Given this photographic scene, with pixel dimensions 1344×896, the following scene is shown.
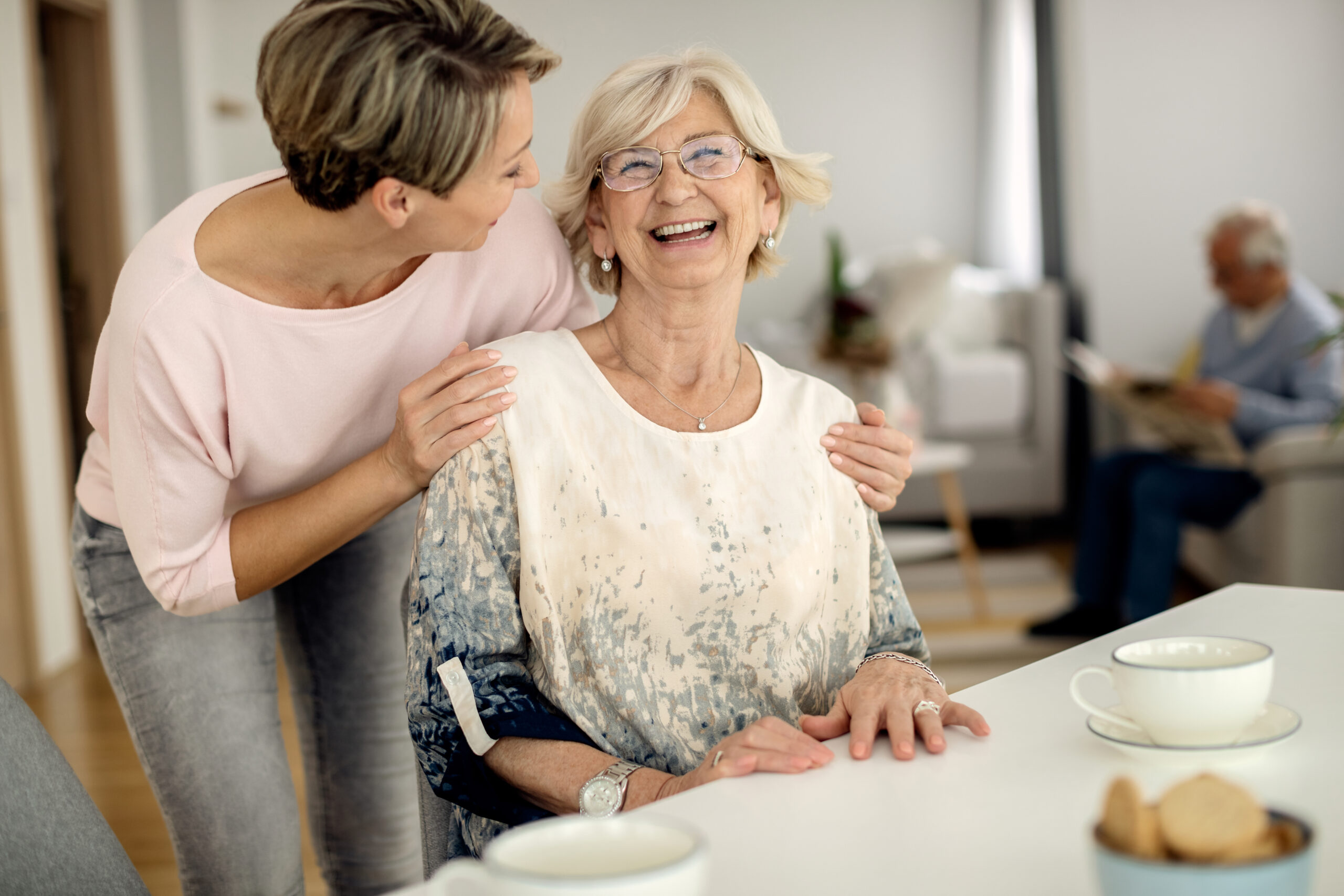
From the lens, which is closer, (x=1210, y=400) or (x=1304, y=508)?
(x=1304, y=508)

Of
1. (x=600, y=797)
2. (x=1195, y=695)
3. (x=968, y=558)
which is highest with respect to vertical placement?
(x=1195, y=695)

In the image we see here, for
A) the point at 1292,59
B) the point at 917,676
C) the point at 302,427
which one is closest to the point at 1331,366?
the point at 1292,59

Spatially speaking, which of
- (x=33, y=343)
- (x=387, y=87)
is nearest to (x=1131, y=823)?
(x=387, y=87)

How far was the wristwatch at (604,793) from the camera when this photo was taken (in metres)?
1.06

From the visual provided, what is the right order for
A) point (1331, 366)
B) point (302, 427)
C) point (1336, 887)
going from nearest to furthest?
point (1336, 887) < point (302, 427) < point (1331, 366)

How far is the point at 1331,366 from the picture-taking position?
133 inches

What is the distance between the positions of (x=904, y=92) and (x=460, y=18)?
6.32 m

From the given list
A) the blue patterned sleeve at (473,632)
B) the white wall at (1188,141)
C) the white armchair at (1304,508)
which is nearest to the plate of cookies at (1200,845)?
the blue patterned sleeve at (473,632)

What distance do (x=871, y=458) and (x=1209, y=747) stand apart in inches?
22.9

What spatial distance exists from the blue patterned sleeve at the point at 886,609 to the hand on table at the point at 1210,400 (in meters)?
2.41

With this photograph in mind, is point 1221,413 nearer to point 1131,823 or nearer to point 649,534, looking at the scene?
point 649,534

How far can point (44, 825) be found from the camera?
840mm

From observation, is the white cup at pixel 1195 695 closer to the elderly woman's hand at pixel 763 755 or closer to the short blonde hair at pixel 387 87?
the elderly woman's hand at pixel 763 755

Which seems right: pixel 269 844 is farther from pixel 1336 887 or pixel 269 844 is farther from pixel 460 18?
pixel 1336 887
